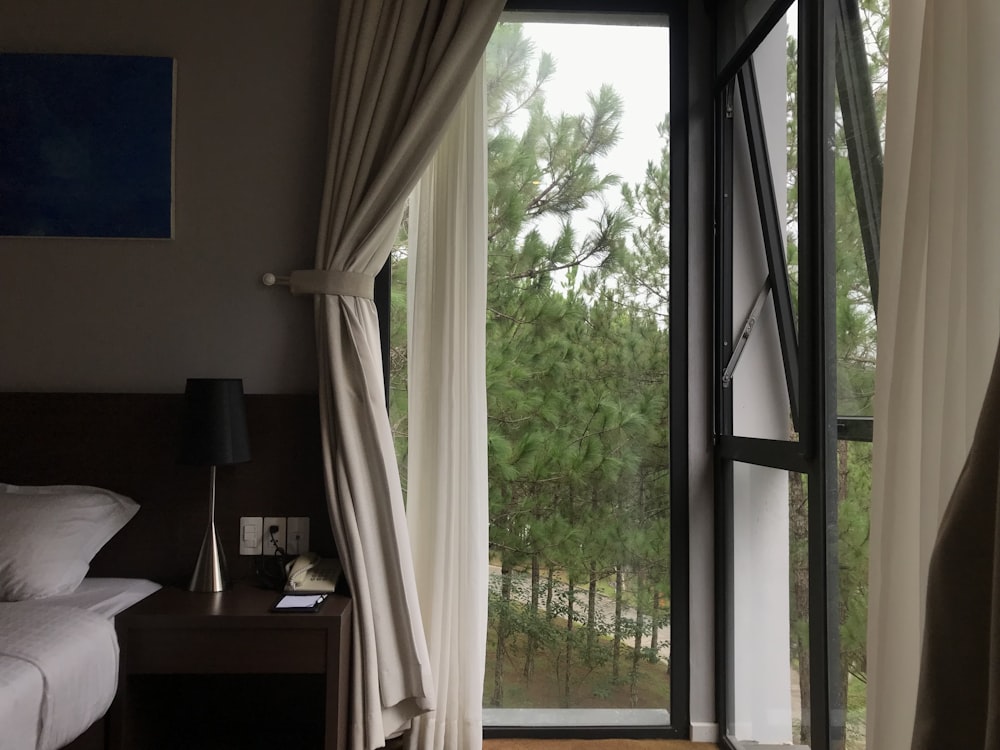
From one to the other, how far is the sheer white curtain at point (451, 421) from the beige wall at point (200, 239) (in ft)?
1.44

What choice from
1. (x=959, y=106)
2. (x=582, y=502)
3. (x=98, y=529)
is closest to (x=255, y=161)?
(x=98, y=529)

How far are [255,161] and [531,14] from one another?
1.21 m

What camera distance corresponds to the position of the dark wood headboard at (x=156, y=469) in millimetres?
2508

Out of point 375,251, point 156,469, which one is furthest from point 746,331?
point 156,469

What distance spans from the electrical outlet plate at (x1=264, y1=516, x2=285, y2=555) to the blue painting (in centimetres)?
111

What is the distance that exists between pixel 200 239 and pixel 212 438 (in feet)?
2.67


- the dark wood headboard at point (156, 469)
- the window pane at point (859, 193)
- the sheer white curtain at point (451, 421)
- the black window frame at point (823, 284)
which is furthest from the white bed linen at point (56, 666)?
the window pane at point (859, 193)

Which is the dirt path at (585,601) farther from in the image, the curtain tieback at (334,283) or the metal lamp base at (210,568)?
the curtain tieback at (334,283)

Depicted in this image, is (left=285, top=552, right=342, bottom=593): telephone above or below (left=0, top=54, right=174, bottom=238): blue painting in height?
below

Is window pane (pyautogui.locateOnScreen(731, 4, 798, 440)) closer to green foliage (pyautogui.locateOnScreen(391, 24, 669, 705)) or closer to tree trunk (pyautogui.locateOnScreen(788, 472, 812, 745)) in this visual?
tree trunk (pyautogui.locateOnScreen(788, 472, 812, 745))

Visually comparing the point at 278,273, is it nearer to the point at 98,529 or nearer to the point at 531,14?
the point at 98,529

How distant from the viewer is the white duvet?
159cm

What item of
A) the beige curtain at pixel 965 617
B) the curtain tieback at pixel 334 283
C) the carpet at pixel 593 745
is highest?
the curtain tieback at pixel 334 283

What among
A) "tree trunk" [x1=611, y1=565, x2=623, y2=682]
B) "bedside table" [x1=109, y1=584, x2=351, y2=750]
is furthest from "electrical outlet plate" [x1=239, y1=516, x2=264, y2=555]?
"tree trunk" [x1=611, y1=565, x2=623, y2=682]
